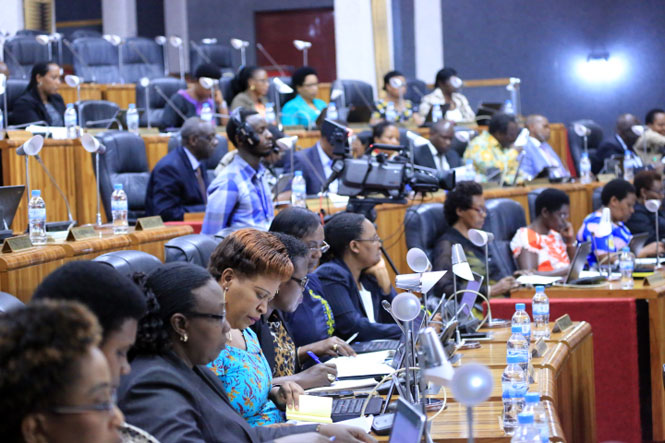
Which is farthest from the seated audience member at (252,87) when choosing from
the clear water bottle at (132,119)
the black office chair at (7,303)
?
the black office chair at (7,303)

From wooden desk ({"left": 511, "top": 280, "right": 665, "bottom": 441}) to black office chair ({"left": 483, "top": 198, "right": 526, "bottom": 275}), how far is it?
66 cm

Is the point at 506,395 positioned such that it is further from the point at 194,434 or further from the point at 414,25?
the point at 414,25

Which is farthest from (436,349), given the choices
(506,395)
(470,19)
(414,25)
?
(470,19)

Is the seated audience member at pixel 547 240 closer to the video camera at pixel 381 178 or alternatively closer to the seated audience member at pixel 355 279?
the video camera at pixel 381 178

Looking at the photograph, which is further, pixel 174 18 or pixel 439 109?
pixel 174 18

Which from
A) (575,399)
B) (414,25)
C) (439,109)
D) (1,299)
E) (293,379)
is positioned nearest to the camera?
(1,299)

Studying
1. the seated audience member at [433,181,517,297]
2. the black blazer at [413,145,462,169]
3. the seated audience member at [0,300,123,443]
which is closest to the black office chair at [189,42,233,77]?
the black blazer at [413,145,462,169]

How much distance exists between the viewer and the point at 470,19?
35.9ft

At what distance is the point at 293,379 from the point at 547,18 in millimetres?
9230

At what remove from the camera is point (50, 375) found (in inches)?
39.4

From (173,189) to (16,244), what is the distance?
2082 millimetres

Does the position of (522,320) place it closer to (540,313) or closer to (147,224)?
(540,313)

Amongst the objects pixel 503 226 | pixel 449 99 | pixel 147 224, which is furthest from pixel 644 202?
pixel 147 224

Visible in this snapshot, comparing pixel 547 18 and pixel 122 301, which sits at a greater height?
pixel 547 18
